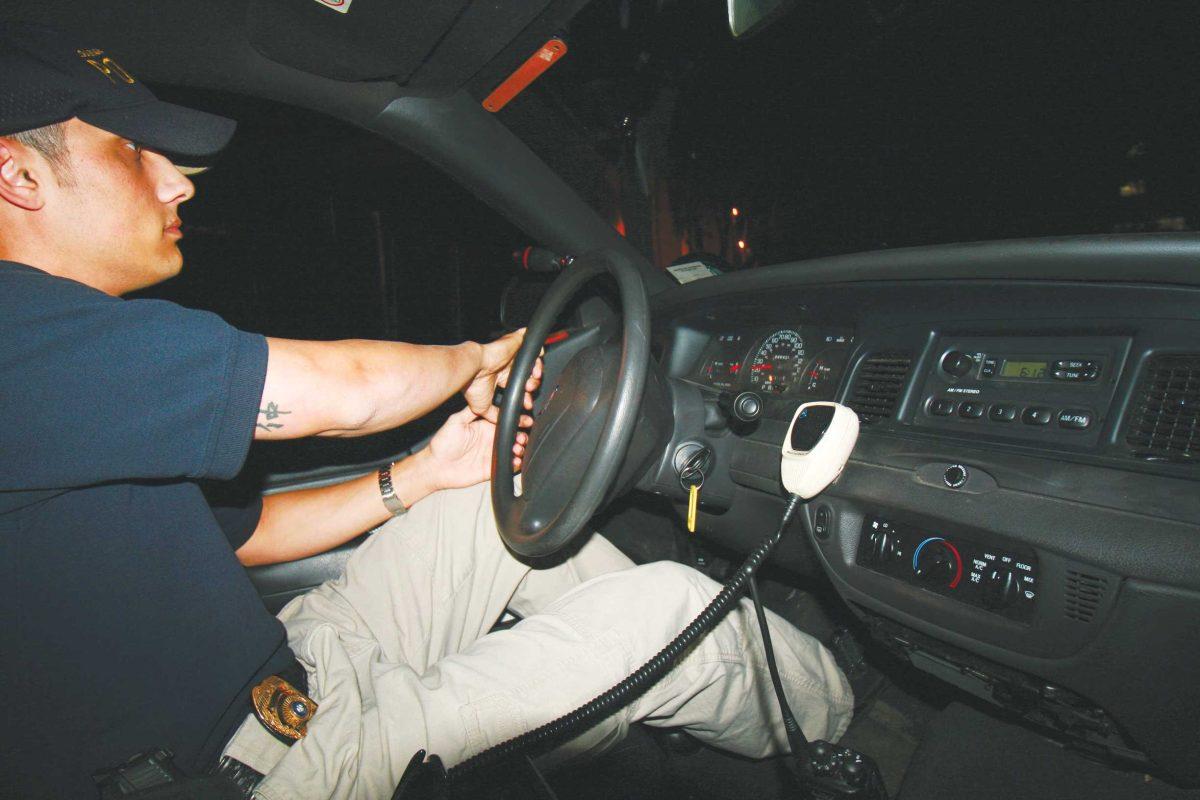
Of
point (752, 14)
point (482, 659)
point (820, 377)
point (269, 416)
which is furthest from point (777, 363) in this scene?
point (269, 416)

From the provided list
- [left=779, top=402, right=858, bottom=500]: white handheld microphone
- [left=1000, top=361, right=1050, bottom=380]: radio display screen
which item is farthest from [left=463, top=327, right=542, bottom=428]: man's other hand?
[left=1000, top=361, right=1050, bottom=380]: radio display screen

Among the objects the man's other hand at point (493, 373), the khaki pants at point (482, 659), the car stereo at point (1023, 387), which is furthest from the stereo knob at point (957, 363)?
the man's other hand at point (493, 373)

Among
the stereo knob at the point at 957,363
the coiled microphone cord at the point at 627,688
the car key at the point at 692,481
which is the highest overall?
the stereo knob at the point at 957,363

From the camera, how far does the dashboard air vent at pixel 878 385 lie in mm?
1193

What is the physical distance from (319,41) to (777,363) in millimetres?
1388

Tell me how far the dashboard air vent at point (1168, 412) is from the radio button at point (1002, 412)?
15 centimetres

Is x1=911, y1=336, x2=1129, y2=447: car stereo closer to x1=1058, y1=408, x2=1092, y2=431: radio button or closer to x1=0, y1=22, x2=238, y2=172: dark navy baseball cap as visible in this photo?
x1=1058, y1=408, x2=1092, y2=431: radio button

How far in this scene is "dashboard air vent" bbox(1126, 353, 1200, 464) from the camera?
818 millimetres

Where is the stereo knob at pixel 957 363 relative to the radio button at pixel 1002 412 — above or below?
above

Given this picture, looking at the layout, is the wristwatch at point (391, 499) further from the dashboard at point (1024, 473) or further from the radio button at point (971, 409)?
the radio button at point (971, 409)

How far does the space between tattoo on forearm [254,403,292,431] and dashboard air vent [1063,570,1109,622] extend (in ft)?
4.01

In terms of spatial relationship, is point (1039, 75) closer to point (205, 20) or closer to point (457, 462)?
point (457, 462)

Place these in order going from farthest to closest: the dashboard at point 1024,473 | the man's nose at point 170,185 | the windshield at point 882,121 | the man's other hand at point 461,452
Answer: the windshield at point 882,121
the man's other hand at point 461,452
the man's nose at point 170,185
the dashboard at point 1024,473

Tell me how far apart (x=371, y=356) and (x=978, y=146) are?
285cm
